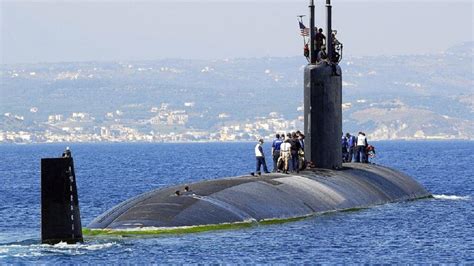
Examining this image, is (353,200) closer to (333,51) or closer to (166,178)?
(333,51)

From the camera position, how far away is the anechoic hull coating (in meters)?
35.8

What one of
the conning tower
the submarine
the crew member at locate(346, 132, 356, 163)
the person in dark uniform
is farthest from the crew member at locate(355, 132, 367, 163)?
the person in dark uniform

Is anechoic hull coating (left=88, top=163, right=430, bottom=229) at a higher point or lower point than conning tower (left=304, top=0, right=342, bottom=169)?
lower

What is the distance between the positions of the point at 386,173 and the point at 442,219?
7600 millimetres

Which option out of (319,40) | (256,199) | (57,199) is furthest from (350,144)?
(57,199)

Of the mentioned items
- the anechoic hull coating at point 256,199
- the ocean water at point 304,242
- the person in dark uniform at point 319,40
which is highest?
the person in dark uniform at point 319,40

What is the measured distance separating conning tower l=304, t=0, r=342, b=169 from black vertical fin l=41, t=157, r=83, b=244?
16.5 metres

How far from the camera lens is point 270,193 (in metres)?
40.3

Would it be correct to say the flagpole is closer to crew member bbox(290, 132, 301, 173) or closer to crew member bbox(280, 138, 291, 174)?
crew member bbox(290, 132, 301, 173)

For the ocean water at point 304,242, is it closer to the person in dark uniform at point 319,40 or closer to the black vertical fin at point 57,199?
the black vertical fin at point 57,199

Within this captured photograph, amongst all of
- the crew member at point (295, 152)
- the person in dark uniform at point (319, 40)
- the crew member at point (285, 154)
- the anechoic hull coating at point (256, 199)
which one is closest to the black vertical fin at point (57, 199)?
the anechoic hull coating at point (256, 199)

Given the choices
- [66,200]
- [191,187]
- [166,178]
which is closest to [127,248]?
[66,200]

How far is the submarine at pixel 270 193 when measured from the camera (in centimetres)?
3189

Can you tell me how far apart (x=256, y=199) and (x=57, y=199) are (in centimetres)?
929
